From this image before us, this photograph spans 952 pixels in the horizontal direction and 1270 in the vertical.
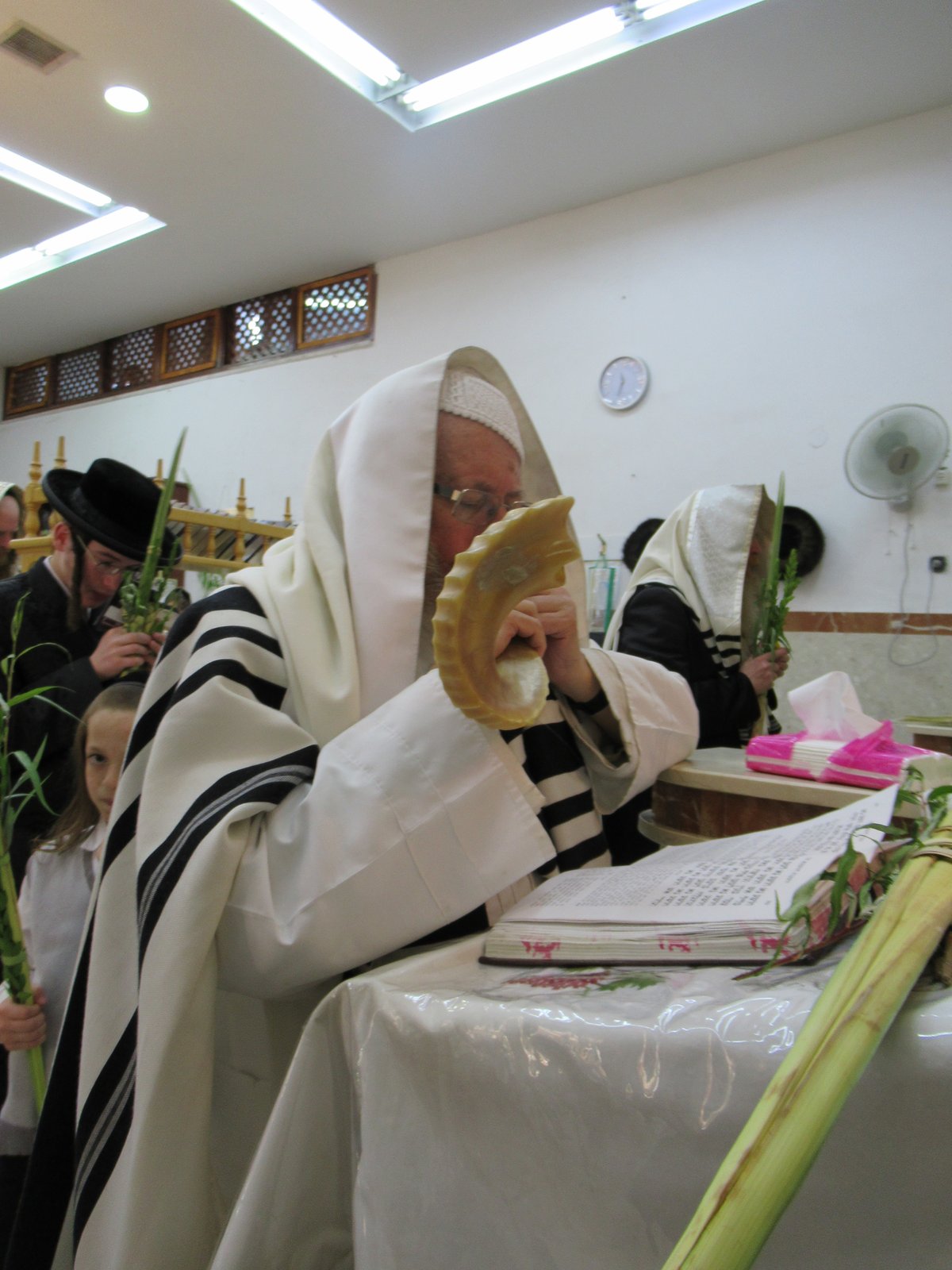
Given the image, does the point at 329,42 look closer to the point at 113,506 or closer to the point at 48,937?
the point at 113,506

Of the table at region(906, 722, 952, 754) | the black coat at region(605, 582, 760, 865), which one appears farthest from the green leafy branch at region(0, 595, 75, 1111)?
the table at region(906, 722, 952, 754)

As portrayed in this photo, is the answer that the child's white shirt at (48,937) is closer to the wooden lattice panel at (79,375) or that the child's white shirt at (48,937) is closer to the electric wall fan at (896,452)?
the electric wall fan at (896,452)

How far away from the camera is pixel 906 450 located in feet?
16.5

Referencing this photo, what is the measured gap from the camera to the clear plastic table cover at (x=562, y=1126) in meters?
0.57

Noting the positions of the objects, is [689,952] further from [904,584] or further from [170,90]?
[170,90]

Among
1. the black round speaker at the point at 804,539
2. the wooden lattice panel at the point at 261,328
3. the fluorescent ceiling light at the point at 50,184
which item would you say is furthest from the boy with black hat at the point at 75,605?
the wooden lattice panel at the point at 261,328

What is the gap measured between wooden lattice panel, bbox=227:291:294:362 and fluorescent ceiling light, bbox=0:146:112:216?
1721mm

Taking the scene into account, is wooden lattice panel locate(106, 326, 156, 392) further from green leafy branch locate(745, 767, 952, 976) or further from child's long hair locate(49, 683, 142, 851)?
green leafy branch locate(745, 767, 952, 976)

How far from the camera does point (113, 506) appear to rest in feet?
9.37

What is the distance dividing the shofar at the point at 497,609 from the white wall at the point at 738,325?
186 inches

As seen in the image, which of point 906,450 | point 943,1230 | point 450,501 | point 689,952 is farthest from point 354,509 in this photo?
point 906,450

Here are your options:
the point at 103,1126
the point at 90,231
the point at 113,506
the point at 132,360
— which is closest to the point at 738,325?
the point at 113,506

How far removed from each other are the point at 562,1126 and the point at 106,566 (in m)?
2.69

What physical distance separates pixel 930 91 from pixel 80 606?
215 inches
